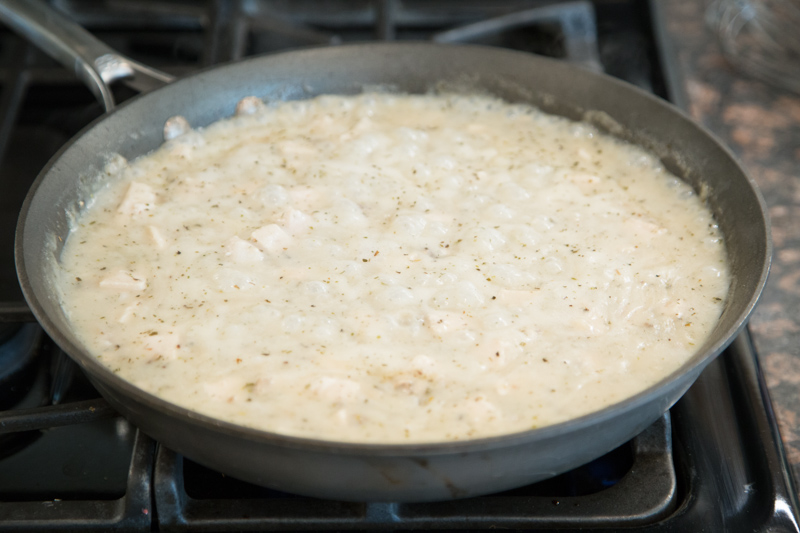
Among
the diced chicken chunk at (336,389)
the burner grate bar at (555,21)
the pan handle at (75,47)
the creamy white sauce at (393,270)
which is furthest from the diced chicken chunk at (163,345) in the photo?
the burner grate bar at (555,21)

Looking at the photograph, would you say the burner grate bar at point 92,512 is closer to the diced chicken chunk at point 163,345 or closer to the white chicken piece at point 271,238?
the diced chicken chunk at point 163,345

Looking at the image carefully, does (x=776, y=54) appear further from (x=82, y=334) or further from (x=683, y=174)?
(x=82, y=334)

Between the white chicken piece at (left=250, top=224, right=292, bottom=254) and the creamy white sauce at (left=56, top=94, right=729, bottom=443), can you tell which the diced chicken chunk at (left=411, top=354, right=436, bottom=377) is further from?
the white chicken piece at (left=250, top=224, right=292, bottom=254)

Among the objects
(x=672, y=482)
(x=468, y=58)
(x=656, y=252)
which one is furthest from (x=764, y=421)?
(x=468, y=58)

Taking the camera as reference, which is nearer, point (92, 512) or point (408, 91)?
point (92, 512)

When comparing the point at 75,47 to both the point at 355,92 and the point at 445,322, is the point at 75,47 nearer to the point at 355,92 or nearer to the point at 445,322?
the point at 355,92

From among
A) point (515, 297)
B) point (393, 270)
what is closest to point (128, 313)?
point (393, 270)

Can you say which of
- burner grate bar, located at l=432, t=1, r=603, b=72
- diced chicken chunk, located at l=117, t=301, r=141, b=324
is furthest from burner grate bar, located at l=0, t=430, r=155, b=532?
burner grate bar, located at l=432, t=1, r=603, b=72
